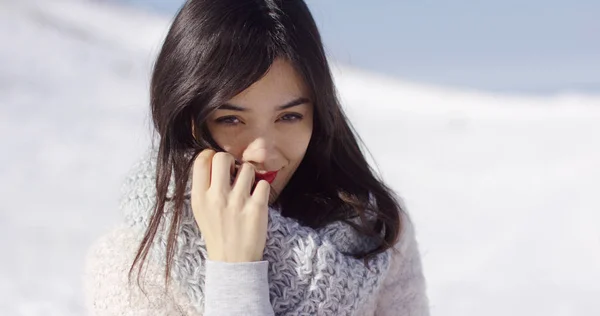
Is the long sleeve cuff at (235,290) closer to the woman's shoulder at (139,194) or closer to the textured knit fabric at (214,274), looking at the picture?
the textured knit fabric at (214,274)

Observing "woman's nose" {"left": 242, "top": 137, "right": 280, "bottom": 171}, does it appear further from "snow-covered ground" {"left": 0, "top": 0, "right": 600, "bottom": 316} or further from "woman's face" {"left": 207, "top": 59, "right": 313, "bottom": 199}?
"snow-covered ground" {"left": 0, "top": 0, "right": 600, "bottom": 316}

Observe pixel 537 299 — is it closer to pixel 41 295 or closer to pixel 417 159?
pixel 41 295

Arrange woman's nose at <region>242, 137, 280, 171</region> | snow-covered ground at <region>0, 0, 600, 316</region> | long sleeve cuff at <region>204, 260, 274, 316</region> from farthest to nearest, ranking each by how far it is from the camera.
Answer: snow-covered ground at <region>0, 0, 600, 316</region> < woman's nose at <region>242, 137, 280, 171</region> < long sleeve cuff at <region>204, 260, 274, 316</region>

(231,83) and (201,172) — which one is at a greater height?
(231,83)

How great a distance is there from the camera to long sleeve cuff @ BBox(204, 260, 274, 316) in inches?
37.7

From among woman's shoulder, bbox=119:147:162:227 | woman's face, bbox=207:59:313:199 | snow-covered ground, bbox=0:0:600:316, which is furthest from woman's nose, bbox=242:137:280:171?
snow-covered ground, bbox=0:0:600:316

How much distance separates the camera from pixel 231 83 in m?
1.02

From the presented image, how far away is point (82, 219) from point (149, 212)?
1900 mm

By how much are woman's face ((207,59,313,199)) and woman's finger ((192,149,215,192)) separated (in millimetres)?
62

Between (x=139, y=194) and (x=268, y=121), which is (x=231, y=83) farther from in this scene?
(x=139, y=194)

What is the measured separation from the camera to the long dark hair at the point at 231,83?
103 centimetres

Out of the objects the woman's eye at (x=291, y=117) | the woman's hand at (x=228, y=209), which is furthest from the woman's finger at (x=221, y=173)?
the woman's eye at (x=291, y=117)

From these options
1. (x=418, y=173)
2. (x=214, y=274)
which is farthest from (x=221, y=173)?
(x=418, y=173)

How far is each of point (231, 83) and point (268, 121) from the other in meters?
0.08
